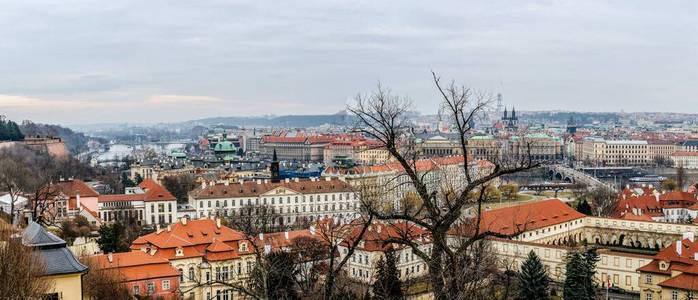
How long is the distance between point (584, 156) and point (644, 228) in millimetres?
91488

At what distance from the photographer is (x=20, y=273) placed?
1299 centimetres

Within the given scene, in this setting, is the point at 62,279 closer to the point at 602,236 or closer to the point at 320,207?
the point at 602,236

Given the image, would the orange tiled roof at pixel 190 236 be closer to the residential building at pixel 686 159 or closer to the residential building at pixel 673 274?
the residential building at pixel 673 274

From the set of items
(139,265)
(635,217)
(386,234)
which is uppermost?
(386,234)

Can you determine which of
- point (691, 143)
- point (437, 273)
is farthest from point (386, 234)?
point (691, 143)

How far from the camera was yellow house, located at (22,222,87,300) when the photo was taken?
1441 centimetres

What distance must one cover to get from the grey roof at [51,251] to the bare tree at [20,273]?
0.56 m

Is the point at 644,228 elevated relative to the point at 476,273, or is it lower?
lower

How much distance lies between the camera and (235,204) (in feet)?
184

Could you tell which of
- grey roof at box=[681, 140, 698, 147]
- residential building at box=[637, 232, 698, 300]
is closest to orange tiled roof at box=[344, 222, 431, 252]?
residential building at box=[637, 232, 698, 300]

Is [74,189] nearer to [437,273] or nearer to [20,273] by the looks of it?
[20,273]

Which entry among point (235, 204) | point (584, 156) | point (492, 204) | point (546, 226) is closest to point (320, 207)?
point (235, 204)

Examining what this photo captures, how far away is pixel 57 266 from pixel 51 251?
374 millimetres

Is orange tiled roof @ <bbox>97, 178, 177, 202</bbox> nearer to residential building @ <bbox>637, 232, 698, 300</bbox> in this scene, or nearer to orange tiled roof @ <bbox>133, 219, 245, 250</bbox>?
orange tiled roof @ <bbox>133, 219, 245, 250</bbox>
